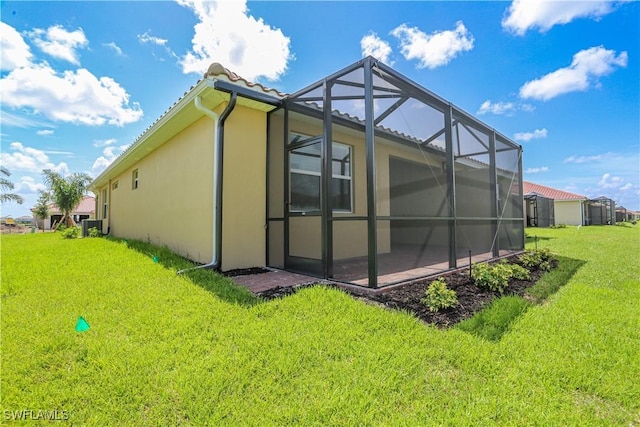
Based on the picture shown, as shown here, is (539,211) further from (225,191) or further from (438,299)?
(225,191)

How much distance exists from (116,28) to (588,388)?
360 inches

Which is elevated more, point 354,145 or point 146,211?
point 354,145

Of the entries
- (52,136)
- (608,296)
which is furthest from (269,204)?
(52,136)

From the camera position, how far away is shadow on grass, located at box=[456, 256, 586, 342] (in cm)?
259

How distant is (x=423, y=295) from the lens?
11.5ft

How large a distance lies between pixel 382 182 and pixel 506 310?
4493 millimetres

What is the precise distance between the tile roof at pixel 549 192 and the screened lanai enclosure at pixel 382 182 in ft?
66.5

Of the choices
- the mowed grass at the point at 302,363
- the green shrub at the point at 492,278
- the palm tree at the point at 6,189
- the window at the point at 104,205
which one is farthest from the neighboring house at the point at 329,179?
the palm tree at the point at 6,189

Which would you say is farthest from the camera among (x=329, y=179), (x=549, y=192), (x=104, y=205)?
(x=549, y=192)

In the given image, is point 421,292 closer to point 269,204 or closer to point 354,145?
point 269,204

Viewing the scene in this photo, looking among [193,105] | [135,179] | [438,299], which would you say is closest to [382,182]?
[438,299]

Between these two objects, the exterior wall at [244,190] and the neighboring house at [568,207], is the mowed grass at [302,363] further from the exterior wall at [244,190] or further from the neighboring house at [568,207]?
the neighboring house at [568,207]

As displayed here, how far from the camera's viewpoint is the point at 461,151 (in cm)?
618

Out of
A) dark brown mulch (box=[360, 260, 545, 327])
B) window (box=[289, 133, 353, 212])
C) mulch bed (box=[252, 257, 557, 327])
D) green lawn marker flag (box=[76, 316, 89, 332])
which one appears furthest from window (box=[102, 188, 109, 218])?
dark brown mulch (box=[360, 260, 545, 327])
